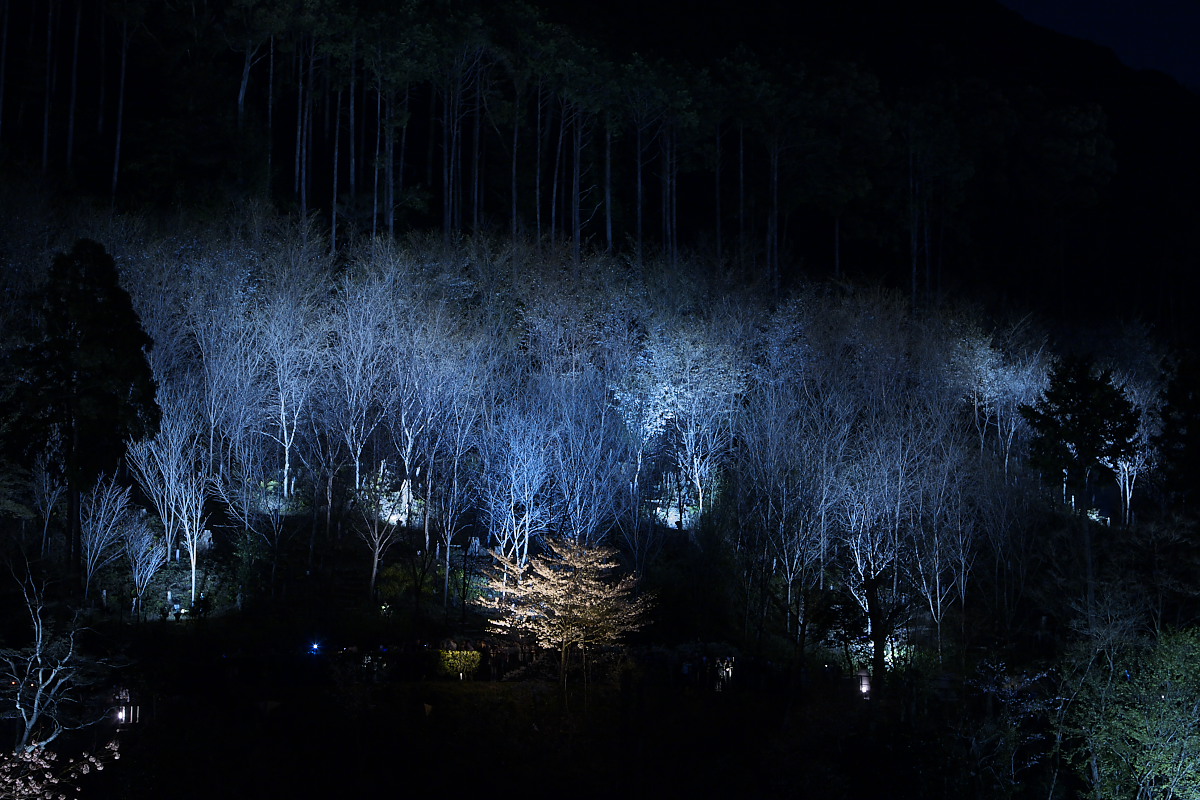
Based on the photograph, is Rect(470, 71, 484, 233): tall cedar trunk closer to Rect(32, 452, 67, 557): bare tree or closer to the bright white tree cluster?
the bright white tree cluster

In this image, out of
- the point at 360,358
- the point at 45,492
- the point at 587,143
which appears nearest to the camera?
the point at 45,492

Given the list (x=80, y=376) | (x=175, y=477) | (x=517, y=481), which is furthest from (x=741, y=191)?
(x=80, y=376)

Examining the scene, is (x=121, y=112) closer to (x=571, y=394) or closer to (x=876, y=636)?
(x=571, y=394)

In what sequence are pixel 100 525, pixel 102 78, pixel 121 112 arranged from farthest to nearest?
pixel 102 78 < pixel 121 112 < pixel 100 525

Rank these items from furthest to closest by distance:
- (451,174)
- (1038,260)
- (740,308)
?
(1038,260) < (451,174) < (740,308)

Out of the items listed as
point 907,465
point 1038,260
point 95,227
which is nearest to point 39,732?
point 95,227

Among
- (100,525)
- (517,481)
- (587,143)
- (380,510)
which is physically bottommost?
(100,525)

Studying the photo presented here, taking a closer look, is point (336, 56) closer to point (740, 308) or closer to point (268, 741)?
point (740, 308)

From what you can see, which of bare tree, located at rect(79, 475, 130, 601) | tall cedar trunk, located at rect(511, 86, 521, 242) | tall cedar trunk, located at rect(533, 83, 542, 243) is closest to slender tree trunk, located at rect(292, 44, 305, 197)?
tall cedar trunk, located at rect(511, 86, 521, 242)
